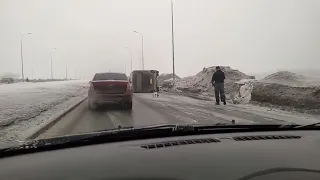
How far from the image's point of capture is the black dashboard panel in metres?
2.33

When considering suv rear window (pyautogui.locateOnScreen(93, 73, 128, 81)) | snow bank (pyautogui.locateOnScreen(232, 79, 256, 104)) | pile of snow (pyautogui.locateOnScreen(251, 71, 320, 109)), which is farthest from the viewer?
snow bank (pyautogui.locateOnScreen(232, 79, 256, 104))

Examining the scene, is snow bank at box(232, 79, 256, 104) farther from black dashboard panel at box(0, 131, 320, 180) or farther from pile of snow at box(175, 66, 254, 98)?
black dashboard panel at box(0, 131, 320, 180)

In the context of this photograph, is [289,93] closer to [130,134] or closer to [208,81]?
[130,134]

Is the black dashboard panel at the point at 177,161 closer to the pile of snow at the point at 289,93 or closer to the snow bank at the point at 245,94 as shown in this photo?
the pile of snow at the point at 289,93

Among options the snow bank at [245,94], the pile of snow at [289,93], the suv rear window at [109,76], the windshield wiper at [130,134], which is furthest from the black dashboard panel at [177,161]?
the snow bank at [245,94]

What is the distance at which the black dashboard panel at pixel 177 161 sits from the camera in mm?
2334

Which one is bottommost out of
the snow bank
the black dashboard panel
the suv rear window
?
the snow bank

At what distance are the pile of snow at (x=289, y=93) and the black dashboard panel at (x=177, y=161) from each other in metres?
13.1

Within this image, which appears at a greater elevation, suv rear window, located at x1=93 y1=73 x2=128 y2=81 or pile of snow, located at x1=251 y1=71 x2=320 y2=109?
suv rear window, located at x1=93 y1=73 x2=128 y2=81

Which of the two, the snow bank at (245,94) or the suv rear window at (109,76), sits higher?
the suv rear window at (109,76)

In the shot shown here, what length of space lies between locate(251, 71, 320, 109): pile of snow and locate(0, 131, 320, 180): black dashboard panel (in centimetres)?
1310

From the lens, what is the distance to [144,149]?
2918mm

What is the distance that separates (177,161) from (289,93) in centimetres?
1558

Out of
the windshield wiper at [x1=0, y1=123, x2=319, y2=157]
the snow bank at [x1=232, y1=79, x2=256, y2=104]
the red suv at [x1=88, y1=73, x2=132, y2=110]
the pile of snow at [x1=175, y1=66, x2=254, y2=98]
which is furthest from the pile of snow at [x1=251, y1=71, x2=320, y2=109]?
the windshield wiper at [x1=0, y1=123, x2=319, y2=157]
